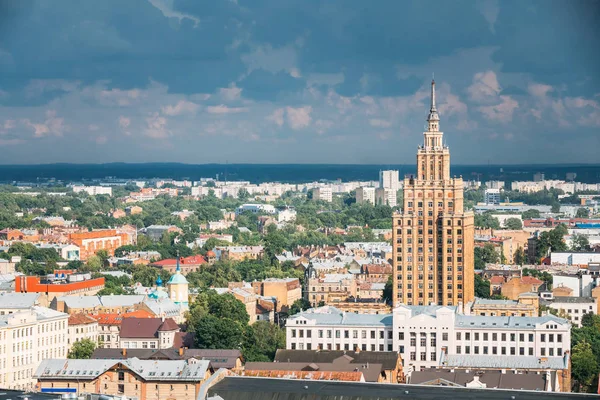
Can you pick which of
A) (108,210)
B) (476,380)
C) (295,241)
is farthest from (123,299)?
(108,210)

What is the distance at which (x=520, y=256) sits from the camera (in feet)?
381

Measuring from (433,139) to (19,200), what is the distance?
399ft

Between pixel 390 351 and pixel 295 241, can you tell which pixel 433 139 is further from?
pixel 295 241

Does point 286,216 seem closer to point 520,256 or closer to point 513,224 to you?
point 513,224

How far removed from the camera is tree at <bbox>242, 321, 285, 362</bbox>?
62.0m

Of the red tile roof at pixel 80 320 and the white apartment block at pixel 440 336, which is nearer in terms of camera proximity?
the white apartment block at pixel 440 336

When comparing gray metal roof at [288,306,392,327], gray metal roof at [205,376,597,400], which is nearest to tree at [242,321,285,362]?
gray metal roof at [288,306,392,327]

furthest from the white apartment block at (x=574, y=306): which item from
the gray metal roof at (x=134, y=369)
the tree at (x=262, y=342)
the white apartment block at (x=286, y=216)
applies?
the white apartment block at (x=286, y=216)

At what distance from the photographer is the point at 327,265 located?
10106 cm

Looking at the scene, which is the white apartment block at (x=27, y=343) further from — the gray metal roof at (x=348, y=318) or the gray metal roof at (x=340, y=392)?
the gray metal roof at (x=340, y=392)

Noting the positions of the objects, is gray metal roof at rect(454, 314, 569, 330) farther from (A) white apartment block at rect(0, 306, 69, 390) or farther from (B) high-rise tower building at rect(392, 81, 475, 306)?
(A) white apartment block at rect(0, 306, 69, 390)

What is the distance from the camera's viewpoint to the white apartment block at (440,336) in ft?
201

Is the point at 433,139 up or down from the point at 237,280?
up

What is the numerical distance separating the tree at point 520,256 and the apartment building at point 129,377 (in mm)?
63475
